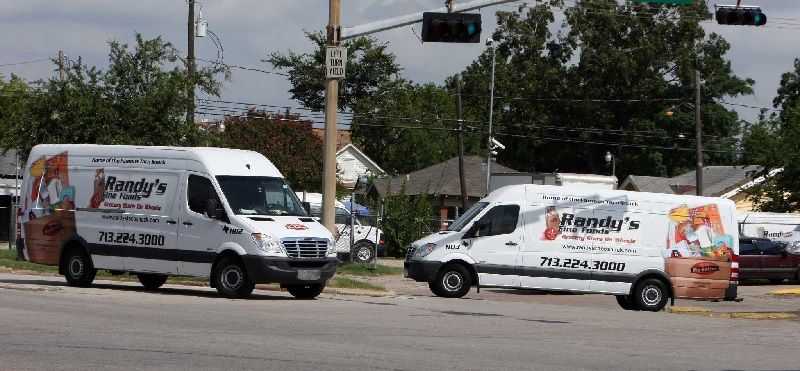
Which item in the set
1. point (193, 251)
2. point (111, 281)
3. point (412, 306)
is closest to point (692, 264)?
point (412, 306)

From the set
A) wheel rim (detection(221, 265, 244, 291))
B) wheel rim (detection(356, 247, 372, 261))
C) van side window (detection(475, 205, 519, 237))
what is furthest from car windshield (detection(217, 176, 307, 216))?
wheel rim (detection(356, 247, 372, 261))

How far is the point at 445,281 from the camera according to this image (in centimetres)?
2614

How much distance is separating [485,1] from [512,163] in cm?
6822

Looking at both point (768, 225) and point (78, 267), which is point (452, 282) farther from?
point (768, 225)

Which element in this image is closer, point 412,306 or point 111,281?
point 412,306

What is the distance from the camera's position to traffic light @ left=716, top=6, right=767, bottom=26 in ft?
72.7

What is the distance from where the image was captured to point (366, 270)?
115 feet

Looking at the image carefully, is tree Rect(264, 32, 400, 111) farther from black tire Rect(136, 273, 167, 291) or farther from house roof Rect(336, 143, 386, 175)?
black tire Rect(136, 273, 167, 291)

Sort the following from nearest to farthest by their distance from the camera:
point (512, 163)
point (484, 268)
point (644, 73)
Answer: point (484, 268) < point (644, 73) < point (512, 163)

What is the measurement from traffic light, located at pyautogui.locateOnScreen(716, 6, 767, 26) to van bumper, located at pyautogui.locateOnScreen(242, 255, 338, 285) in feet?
25.5

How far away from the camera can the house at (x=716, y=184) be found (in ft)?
220

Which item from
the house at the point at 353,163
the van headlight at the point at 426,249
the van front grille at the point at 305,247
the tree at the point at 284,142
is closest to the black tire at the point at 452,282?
the van headlight at the point at 426,249

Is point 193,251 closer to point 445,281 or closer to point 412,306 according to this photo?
point 412,306

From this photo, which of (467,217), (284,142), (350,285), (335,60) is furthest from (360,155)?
(467,217)
